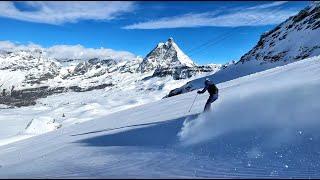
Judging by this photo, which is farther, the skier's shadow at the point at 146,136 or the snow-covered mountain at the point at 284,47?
the snow-covered mountain at the point at 284,47

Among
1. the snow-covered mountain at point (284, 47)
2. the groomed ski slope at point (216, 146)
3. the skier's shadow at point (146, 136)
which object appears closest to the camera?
the groomed ski slope at point (216, 146)

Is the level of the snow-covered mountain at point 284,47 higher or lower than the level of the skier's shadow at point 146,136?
higher

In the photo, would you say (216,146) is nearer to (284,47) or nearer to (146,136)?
(146,136)

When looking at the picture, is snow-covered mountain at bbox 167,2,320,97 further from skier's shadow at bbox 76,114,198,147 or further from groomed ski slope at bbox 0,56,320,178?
skier's shadow at bbox 76,114,198,147

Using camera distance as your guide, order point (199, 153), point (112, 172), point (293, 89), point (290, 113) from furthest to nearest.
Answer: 1. point (293, 89)
2. point (290, 113)
3. point (199, 153)
4. point (112, 172)

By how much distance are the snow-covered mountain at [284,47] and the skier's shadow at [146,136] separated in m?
49.7

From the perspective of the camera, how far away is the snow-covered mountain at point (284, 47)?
7425cm

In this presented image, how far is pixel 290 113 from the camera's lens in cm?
1961

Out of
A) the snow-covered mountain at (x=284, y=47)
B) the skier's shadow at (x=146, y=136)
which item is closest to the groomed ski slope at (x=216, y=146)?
the skier's shadow at (x=146, y=136)

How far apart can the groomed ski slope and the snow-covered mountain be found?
49031 mm

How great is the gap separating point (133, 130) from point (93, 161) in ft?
24.5

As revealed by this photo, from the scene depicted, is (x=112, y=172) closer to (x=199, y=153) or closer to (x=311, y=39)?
(x=199, y=153)

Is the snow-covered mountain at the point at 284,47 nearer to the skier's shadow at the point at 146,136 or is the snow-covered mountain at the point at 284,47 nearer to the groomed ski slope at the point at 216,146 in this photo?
the groomed ski slope at the point at 216,146

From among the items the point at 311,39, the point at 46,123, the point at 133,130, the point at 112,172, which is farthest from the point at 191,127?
the point at 46,123
